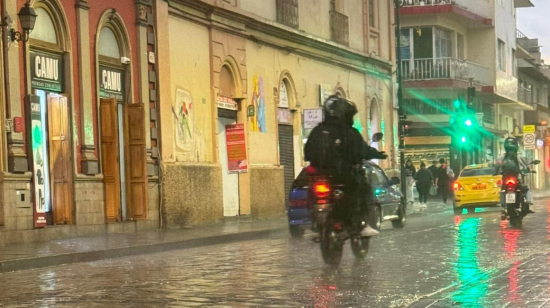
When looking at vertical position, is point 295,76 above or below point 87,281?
above

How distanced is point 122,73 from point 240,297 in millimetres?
14225

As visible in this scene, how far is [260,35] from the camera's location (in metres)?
30.5

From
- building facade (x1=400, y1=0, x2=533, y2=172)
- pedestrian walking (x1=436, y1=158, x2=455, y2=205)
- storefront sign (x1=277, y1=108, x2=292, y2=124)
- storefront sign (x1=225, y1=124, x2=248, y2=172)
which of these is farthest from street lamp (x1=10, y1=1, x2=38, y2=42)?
building facade (x1=400, y1=0, x2=533, y2=172)

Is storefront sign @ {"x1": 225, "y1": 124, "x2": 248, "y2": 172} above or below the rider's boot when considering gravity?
above

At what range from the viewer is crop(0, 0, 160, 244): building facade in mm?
19672

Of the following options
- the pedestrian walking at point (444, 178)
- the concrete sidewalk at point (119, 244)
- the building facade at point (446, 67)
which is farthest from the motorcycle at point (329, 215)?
the building facade at point (446, 67)

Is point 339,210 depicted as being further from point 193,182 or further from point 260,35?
point 260,35

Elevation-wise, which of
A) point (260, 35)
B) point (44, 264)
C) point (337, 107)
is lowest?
point (44, 264)

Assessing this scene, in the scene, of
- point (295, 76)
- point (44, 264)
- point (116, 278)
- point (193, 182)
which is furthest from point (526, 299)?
point (295, 76)

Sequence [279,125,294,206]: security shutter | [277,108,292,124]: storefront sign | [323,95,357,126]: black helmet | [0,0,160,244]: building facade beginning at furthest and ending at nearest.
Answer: [279,125,294,206]: security shutter
[277,108,292,124]: storefront sign
[0,0,160,244]: building facade
[323,95,357,126]: black helmet

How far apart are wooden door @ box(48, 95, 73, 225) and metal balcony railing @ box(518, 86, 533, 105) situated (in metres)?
46.7

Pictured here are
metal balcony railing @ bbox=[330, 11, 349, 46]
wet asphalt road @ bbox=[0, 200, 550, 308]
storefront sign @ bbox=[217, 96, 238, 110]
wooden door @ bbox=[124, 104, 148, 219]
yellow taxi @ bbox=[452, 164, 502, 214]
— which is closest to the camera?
wet asphalt road @ bbox=[0, 200, 550, 308]

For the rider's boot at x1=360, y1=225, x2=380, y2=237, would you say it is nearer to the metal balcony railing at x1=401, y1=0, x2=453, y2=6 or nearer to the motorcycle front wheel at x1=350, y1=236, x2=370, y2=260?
the motorcycle front wheel at x1=350, y1=236, x2=370, y2=260

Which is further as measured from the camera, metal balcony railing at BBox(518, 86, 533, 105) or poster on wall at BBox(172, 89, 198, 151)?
metal balcony railing at BBox(518, 86, 533, 105)
